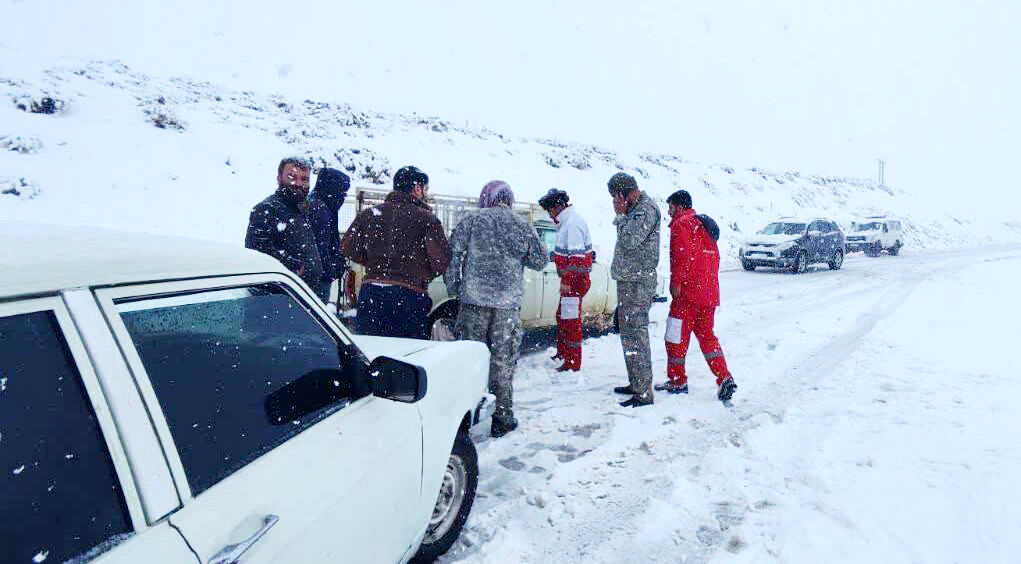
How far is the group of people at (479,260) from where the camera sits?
377 centimetres

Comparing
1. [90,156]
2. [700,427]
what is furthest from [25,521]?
[90,156]

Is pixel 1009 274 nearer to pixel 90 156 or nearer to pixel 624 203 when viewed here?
pixel 624 203

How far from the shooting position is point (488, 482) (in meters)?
3.46

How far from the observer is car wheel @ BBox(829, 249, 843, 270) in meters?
17.4

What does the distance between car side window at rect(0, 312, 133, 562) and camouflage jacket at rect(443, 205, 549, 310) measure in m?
3.03

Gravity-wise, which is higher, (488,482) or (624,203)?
(624,203)

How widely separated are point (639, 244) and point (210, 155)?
1681 cm

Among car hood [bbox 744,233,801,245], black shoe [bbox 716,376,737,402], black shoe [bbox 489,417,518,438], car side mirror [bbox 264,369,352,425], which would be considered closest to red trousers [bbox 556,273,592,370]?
black shoe [bbox 716,376,737,402]

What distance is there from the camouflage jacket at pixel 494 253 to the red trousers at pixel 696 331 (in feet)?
5.09

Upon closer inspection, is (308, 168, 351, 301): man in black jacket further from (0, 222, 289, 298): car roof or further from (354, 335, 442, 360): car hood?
(0, 222, 289, 298): car roof

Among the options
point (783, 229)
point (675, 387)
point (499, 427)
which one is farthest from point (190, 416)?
point (783, 229)

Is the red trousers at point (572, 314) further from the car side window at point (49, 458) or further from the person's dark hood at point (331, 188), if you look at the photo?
the car side window at point (49, 458)

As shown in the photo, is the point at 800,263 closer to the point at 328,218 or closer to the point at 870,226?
the point at 870,226

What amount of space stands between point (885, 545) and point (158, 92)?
24.6m
